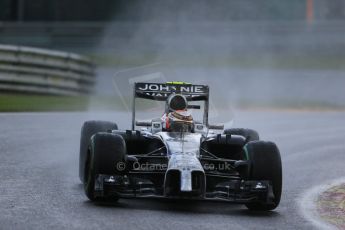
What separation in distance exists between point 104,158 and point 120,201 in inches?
22.9

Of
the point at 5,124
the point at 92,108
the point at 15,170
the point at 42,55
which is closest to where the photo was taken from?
the point at 15,170

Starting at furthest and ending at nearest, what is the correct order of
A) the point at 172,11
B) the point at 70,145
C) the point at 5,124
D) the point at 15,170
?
the point at 172,11 < the point at 5,124 < the point at 70,145 < the point at 15,170

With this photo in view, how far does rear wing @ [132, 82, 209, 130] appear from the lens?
40.9 feet

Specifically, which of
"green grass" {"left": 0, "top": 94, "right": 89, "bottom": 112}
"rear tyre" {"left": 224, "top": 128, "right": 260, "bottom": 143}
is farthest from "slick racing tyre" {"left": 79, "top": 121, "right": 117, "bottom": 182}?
"green grass" {"left": 0, "top": 94, "right": 89, "bottom": 112}

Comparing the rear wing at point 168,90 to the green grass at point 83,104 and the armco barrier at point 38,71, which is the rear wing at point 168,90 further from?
the armco barrier at point 38,71

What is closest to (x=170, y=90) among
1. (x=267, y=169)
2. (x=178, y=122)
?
(x=178, y=122)

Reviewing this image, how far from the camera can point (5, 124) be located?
17.2 metres

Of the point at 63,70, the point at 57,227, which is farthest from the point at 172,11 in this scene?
the point at 57,227

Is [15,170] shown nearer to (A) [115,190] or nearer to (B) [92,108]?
(A) [115,190]

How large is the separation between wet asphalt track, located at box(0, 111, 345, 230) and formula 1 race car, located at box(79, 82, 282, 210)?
7.4 inches

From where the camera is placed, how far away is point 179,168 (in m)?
10.1

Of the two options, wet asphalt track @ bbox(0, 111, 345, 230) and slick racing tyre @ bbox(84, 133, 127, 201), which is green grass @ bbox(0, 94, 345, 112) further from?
slick racing tyre @ bbox(84, 133, 127, 201)

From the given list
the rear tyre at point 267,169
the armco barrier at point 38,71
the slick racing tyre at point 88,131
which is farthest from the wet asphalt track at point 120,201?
the armco barrier at point 38,71

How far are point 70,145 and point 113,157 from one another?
517cm
